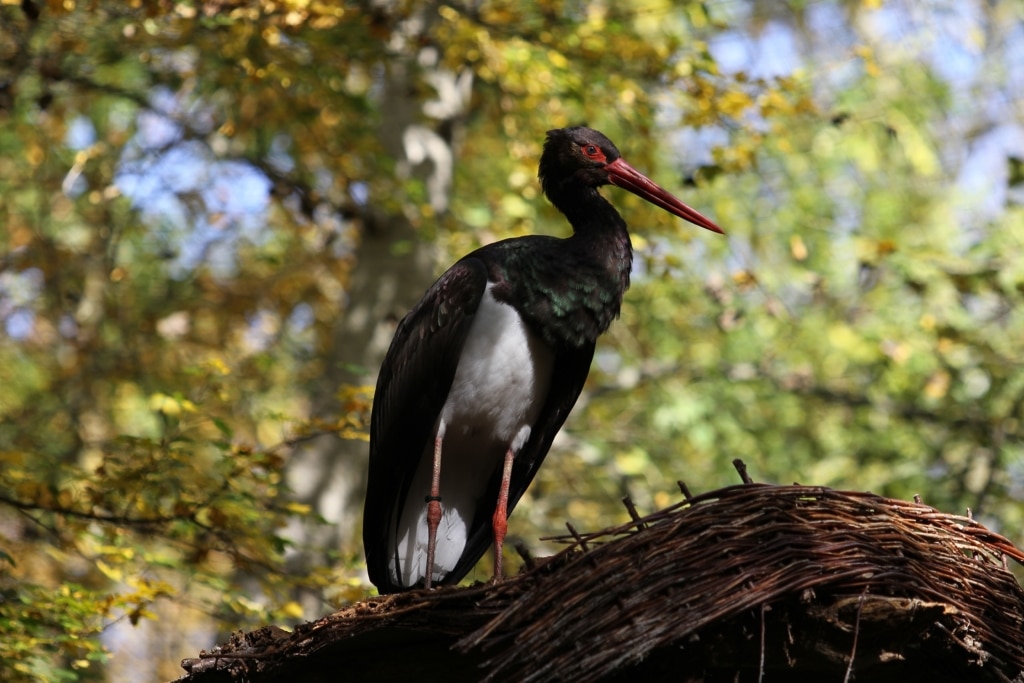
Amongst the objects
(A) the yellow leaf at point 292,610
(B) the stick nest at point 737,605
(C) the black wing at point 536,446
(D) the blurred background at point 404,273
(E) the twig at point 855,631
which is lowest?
(E) the twig at point 855,631

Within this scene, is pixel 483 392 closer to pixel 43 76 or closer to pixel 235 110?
pixel 43 76

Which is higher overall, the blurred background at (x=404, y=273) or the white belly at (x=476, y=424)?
the blurred background at (x=404, y=273)

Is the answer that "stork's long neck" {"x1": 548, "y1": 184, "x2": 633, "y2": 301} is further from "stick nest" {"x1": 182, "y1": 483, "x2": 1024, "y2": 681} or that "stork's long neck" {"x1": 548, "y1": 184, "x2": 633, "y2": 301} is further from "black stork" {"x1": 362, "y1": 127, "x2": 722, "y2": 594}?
"stick nest" {"x1": 182, "y1": 483, "x2": 1024, "y2": 681}

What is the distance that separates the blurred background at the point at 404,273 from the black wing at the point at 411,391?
822 mm

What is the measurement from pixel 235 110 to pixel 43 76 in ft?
10.2

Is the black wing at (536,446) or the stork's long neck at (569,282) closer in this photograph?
the stork's long neck at (569,282)

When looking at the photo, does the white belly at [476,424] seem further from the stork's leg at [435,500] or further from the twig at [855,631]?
the twig at [855,631]

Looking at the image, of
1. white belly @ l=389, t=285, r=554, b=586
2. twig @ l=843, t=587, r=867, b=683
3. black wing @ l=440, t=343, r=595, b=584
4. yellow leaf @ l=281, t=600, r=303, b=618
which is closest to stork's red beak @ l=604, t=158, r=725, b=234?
black wing @ l=440, t=343, r=595, b=584

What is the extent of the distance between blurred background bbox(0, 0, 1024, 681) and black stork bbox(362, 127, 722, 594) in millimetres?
849

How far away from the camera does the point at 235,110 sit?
10531 millimetres

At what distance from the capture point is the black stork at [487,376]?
5.18 metres

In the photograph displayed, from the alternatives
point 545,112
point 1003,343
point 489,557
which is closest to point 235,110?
point 545,112

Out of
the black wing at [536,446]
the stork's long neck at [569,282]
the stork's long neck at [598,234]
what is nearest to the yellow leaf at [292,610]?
the black wing at [536,446]

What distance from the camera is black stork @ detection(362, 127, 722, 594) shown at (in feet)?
17.0
